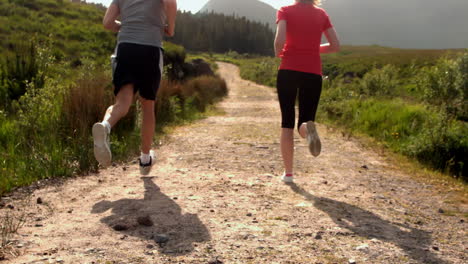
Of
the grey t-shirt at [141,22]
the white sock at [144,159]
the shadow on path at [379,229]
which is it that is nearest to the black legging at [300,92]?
the shadow on path at [379,229]

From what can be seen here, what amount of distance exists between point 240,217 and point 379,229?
0.96 metres

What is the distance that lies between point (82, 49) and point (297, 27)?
12369mm

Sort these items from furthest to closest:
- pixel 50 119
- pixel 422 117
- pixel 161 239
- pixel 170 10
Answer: pixel 422 117, pixel 50 119, pixel 170 10, pixel 161 239

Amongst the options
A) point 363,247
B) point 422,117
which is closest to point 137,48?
point 363,247

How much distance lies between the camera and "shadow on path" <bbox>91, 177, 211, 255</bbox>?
234cm

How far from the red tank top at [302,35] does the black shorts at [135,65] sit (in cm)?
123

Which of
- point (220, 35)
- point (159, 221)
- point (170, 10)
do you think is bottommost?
point (159, 221)

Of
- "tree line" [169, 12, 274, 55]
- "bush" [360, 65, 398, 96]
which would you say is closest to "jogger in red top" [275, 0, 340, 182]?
"bush" [360, 65, 398, 96]

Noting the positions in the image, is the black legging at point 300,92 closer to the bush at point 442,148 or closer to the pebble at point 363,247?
the pebble at point 363,247

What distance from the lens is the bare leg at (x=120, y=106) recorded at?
3.24m

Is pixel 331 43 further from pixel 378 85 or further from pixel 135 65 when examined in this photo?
pixel 378 85

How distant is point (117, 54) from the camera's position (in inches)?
132

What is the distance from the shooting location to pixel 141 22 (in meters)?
3.37

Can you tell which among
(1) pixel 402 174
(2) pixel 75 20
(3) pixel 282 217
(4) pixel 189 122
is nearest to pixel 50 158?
(3) pixel 282 217
